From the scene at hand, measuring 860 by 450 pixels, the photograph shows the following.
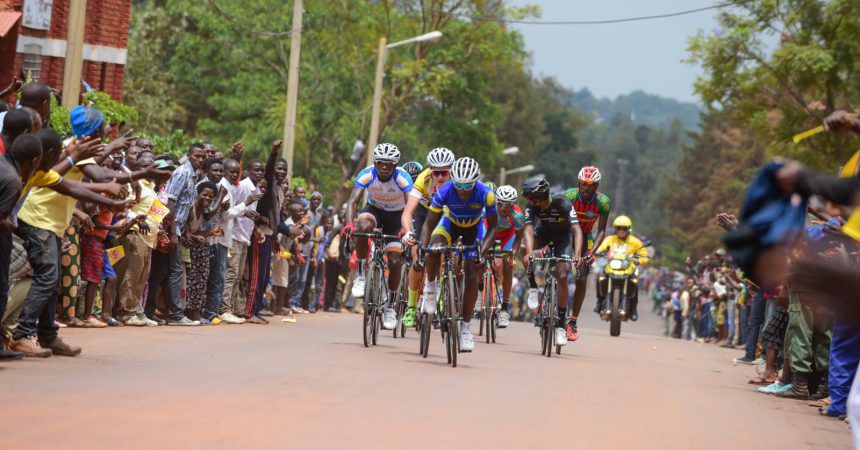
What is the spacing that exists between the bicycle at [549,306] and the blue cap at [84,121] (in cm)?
632

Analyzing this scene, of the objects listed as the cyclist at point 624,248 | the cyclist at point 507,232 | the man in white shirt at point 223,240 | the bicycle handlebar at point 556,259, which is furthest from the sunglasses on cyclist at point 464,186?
the cyclist at point 624,248

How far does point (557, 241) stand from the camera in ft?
61.1

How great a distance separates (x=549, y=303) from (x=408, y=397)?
652 centimetres

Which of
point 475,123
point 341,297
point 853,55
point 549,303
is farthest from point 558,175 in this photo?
point 549,303

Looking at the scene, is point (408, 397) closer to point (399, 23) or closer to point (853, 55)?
point (853, 55)

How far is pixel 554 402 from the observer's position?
11.6 metres

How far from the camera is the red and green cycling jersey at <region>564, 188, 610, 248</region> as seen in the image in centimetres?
1939

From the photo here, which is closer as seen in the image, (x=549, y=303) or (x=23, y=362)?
(x=23, y=362)

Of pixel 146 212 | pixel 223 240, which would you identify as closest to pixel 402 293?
pixel 146 212

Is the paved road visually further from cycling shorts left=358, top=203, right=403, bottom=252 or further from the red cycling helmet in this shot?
the red cycling helmet

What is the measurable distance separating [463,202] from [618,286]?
12.9 meters

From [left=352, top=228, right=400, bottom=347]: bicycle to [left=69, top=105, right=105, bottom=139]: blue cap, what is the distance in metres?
3.57

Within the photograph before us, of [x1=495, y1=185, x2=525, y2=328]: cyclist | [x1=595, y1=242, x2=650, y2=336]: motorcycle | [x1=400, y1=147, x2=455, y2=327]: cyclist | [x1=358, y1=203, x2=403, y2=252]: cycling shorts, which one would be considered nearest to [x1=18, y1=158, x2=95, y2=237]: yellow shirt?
[x1=400, y1=147, x2=455, y2=327]: cyclist

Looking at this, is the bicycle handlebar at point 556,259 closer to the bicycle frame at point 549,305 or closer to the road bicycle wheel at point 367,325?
the bicycle frame at point 549,305
